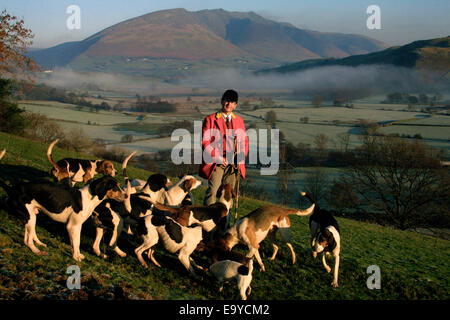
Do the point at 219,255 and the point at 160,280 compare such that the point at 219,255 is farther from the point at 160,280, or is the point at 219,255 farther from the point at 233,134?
the point at 233,134

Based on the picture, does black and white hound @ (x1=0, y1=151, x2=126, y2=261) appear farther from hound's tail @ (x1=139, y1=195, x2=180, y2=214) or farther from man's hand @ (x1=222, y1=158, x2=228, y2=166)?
man's hand @ (x1=222, y1=158, x2=228, y2=166)

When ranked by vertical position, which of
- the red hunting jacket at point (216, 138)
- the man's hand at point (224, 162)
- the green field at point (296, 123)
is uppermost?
the red hunting jacket at point (216, 138)

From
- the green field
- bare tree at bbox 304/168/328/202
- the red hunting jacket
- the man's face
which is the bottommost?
bare tree at bbox 304/168/328/202

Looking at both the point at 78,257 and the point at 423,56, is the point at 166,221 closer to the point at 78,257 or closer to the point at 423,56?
the point at 78,257

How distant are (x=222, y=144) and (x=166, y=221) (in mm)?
1950

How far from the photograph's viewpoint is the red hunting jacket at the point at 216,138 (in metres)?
7.31

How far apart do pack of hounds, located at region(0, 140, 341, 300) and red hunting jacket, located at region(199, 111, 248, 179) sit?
536mm

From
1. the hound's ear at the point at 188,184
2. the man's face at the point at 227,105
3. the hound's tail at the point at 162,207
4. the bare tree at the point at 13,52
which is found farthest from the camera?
the bare tree at the point at 13,52

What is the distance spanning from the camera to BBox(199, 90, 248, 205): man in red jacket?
730cm

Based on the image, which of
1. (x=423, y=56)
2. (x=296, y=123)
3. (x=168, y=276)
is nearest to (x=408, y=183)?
A: (x=168, y=276)

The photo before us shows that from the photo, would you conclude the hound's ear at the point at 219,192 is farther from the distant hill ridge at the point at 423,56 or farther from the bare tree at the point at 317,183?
the distant hill ridge at the point at 423,56

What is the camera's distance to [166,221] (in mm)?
6469

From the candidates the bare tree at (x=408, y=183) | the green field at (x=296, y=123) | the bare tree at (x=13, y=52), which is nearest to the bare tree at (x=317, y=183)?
the bare tree at (x=408, y=183)

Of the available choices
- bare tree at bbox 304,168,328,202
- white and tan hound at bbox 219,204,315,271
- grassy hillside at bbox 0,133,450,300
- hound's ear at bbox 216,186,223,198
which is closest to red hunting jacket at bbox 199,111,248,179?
hound's ear at bbox 216,186,223,198
